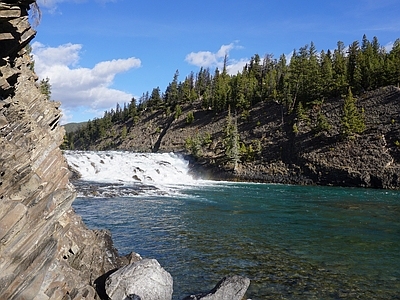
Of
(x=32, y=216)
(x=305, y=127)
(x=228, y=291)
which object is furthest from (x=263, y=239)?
(x=305, y=127)

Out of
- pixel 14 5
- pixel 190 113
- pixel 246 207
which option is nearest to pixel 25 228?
pixel 14 5

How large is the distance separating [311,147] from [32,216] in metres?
64.0

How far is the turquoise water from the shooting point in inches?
484

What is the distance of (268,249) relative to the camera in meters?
16.9

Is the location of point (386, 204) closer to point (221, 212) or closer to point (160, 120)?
point (221, 212)

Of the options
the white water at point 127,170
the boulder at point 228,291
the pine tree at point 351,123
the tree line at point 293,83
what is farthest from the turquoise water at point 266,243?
the tree line at point 293,83

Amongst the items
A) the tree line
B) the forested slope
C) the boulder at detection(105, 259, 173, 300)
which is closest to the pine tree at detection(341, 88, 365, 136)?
the forested slope

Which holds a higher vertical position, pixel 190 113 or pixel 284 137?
pixel 190 113

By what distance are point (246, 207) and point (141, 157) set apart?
128 feet

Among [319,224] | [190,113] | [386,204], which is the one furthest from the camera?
[190,113]

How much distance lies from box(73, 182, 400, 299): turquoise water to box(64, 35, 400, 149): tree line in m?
52.8

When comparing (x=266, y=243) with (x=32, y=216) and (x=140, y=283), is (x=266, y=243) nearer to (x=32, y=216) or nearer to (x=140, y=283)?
(x=140, y=283)

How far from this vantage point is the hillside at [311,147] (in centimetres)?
5850

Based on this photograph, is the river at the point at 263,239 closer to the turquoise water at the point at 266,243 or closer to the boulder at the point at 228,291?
the turquoise water at the point at 266,243
